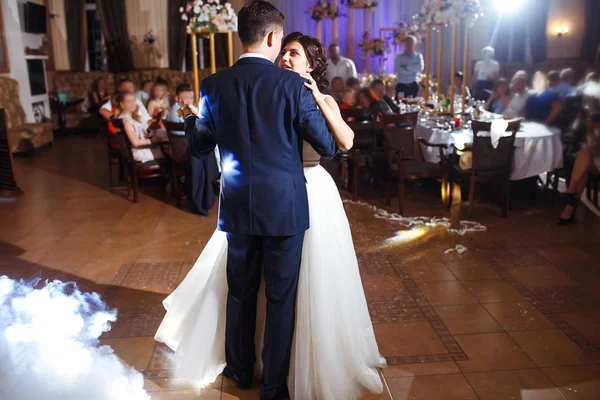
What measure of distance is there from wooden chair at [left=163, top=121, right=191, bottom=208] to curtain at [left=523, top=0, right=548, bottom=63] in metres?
7.18

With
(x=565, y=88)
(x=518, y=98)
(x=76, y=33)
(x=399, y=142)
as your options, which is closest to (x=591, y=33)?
(x=565, y=88)

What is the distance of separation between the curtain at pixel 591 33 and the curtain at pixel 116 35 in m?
9.34

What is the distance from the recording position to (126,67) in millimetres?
12859

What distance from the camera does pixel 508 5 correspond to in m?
10.9

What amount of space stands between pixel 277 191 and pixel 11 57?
9616 mm

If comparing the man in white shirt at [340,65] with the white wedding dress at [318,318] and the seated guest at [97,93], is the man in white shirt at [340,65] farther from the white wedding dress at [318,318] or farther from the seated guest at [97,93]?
the white wedding dress at [318,318]

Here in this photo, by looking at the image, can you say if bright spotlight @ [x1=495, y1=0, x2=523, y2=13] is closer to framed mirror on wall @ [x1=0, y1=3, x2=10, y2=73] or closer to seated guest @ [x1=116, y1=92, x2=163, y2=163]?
seated guest @ [x1=116, y1=92, x2=163, y2=163]

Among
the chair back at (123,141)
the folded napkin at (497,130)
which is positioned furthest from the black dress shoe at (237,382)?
the chair back at (123,141)

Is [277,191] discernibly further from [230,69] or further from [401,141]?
[401,141]

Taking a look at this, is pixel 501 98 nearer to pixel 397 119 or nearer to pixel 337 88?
pixel 337 88

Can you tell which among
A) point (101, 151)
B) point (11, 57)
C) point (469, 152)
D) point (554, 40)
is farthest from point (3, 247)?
point (554, 40)

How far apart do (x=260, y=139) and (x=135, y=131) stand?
14.6 feet

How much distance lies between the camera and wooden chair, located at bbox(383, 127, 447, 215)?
5.46 metres

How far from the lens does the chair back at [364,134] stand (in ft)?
20.6
